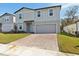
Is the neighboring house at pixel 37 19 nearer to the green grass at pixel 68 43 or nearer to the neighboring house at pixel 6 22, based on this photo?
the neighboring house at pixel 6 22

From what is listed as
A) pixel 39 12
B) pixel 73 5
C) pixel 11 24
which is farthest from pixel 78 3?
pixel 11 24

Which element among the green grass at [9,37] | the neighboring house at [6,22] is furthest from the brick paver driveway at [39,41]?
the neighboring house at [6,22]

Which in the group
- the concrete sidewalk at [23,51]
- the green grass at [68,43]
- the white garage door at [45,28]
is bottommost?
the concrete sidewalk at [23,51]

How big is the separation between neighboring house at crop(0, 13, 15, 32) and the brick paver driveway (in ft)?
1.71

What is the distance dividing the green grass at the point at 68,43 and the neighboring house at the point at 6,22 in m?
1.61

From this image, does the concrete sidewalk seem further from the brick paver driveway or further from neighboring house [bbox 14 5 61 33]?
neighboring house [bbox 14 5 61 33]

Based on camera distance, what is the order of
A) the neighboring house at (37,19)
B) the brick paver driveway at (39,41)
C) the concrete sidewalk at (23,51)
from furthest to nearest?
1. the neighboring house at (37,19)
2. the brick paver driveway at (39,41)
3. the concrete sidewalk at (23,51)

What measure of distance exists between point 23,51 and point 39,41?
590 millimetres

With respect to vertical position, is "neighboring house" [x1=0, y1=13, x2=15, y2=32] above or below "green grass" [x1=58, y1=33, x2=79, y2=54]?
above

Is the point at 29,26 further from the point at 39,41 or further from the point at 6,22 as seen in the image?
the point at 6,22

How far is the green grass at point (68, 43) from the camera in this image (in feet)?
18.6

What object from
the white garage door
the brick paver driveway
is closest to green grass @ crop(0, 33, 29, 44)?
the brick paver driveway

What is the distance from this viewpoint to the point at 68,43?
575cm

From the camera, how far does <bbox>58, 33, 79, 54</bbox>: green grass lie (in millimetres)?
5668
